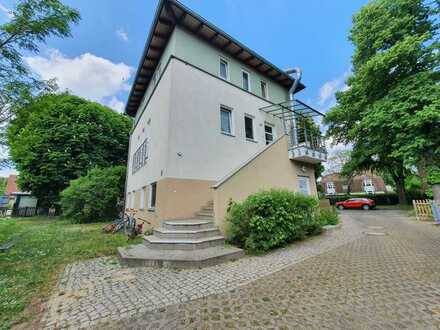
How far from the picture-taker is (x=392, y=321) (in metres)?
2.29

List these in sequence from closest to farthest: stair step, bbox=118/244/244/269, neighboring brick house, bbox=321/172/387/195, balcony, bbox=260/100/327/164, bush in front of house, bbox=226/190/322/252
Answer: stair step, bbox=118/244/244/269, bush in front of house, bbox=226/190/322/252, balcony, bbox=260/100/327/164, neighboring brick house, bbox=321/172/387/195

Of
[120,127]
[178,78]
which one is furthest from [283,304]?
[120,127]

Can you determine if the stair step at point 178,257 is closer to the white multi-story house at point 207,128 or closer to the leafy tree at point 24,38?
the white multi-story house at point 207,128

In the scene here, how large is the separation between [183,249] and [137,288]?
6.32ft

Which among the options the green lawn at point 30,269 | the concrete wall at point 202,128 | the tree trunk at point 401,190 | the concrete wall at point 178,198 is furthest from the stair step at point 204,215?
the tree trunk at point 401,190

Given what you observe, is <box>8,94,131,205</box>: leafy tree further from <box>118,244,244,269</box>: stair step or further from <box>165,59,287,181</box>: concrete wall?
<box>118,244,244,269</box>: stair step

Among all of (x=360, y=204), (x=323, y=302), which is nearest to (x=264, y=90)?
(x=323, y=302)

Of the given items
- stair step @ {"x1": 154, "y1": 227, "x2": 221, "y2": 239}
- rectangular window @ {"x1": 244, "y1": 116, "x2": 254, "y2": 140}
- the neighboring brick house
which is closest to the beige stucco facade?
rectangular window @ {"x1": 244, "y1": 116, "x2": 254, "y2": 140}

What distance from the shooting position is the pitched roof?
27.7ft

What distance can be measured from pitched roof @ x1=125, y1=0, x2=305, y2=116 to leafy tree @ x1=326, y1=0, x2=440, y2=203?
726 centimetres

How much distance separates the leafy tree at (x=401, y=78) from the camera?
12.3m

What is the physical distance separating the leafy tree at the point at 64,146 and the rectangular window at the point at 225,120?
1739 cm

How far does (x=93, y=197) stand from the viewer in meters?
A: 15.1

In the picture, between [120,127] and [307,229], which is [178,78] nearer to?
[307,229]
